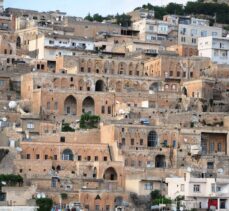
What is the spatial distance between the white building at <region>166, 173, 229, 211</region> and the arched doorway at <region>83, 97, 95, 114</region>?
12.8 metres

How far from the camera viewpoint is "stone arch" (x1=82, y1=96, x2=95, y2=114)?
80938mm

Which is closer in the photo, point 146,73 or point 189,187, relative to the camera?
point 189,187

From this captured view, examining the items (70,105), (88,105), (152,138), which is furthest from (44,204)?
(88,105)

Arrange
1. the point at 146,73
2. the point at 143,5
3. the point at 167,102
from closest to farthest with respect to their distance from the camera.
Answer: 1. the point at 167,102
2. the point at 146,73
3. the point at 143,5

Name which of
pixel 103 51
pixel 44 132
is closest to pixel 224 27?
pixel 103 51

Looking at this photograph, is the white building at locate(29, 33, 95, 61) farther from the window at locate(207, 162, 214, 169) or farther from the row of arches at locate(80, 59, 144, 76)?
the window at locate(207, 162, 214, 169)

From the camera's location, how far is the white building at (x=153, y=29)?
10275 cm

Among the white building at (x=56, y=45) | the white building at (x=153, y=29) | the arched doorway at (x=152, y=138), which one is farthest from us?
the white building at (x=153, y=29)

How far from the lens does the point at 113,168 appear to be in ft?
234

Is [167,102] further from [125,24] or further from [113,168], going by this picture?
[125,24]

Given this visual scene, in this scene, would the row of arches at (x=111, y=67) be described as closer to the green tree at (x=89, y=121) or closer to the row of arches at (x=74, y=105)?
the row of arches at (x=74, y=105)

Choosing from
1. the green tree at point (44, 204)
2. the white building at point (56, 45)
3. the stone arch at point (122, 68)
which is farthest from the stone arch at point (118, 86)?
the green tree at point (44, 204)

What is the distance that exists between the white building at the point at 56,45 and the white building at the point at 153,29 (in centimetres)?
849

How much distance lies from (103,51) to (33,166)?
83.1 feet
